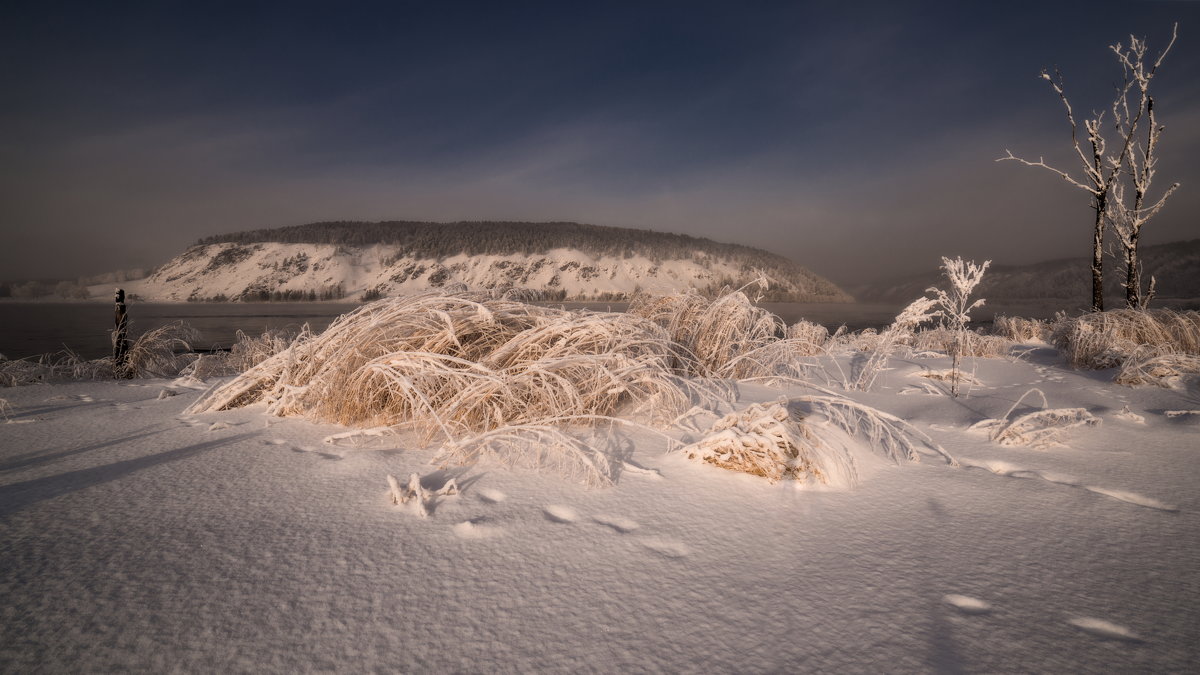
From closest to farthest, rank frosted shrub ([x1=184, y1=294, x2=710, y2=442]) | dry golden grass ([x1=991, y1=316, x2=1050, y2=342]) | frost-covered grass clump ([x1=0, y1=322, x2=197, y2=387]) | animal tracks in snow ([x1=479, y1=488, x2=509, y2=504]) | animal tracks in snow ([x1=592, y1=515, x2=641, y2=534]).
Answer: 1. animal tracks in snow ([x1=592, y1=515, x2=641, y2=534])
2. animal tracks in snow ([x1=479, y1=488, x2=509, y2=504])
3. frosted shrub ([x1=184, y1=294, x2=710, y2=442])
4. frost-covered grass clump ([x1=0, y1=322, x2=197, y2=387])
5. dry golden grass ([x1=991, y1=316, x2=1050, y2=342])

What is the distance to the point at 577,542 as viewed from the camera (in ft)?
3.39

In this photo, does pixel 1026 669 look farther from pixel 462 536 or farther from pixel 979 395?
pixel 979 395

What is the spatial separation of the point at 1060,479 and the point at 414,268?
45.3 meters

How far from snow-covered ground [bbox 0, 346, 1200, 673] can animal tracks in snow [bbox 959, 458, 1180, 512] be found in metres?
0.01

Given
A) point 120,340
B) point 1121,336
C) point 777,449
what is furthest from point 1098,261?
point 120,340

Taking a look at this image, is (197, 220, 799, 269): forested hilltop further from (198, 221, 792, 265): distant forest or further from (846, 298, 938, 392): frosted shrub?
(846, 298, 938, 392): frosted shrub

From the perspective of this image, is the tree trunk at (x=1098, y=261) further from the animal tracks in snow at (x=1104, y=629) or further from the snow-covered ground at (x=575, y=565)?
the animal tracks in snow at (x=1104, y=629)

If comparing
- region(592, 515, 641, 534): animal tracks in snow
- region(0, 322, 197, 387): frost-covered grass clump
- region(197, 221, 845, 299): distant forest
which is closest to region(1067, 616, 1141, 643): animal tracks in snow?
region(592, 515, 641, 534): animal tracks in snow

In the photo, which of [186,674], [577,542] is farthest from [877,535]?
[186,674]

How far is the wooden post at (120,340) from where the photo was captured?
5363mm

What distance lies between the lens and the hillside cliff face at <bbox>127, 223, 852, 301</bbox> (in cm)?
3956

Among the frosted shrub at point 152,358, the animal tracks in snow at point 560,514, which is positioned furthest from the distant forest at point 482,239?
the animal tracks in snow at point 560,514

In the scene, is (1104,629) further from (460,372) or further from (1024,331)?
(1024,331)

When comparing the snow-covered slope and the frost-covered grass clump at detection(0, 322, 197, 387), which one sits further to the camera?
the snow-covered slope
